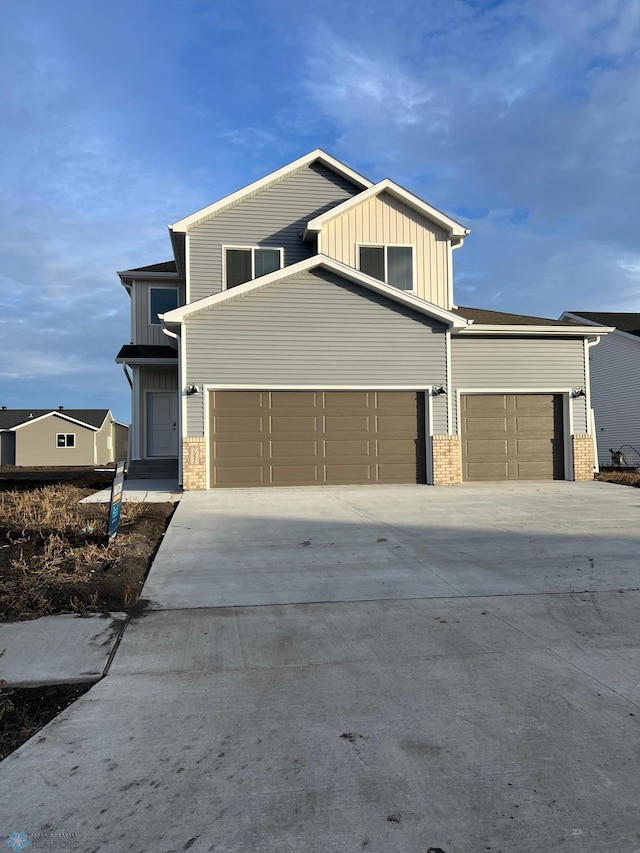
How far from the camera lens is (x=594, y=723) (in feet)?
10.1

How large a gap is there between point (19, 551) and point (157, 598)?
2256 mm

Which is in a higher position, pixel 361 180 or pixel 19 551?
pixel 361 180

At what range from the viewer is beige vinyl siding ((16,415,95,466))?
41.8 m

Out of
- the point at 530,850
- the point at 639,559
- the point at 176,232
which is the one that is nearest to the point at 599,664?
the point at 530,850

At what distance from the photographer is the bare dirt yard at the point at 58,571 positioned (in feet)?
10.7

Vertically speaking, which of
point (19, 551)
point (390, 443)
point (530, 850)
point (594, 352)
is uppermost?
point (594, 352)

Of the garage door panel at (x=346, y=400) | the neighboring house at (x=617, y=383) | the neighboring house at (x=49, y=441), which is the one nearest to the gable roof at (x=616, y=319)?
the neighboring house at (x=617, y=383)

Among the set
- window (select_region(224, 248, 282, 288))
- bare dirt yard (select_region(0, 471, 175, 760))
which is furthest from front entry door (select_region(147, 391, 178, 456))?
bare dirt yard (select_region(0, 471, 175, 760))

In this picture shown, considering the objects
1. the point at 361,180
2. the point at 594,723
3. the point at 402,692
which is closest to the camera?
the point at 594,723

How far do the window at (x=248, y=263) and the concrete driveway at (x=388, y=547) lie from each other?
22.5 ft

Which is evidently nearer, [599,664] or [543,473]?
[599,664]

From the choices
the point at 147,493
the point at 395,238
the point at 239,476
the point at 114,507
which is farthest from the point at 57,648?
the point at 395,238

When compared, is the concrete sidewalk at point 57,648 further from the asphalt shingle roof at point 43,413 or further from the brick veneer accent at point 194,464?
the asphalt shingle roof at point 43,413

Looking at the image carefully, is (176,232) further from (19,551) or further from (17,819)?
(17,819)
